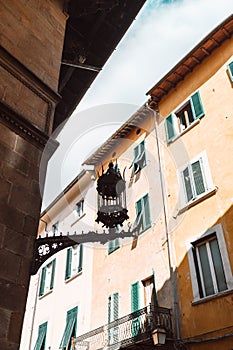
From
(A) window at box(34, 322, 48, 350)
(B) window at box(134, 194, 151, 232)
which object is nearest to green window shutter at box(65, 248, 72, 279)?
(A) window at box(34, 322, 48, 350)

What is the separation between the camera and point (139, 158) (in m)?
16.7

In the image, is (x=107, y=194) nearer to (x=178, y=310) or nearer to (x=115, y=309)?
(x=178, y=310)

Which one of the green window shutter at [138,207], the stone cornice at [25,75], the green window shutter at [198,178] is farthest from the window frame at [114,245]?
the stone cornice at [25,75]

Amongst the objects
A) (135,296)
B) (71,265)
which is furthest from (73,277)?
(135,296)

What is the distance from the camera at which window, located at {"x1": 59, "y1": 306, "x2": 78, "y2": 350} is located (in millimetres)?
15891

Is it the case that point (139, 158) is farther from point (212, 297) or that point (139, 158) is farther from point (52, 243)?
point (52, 243)

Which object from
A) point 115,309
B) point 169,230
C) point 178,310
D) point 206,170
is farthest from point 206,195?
point 115,309

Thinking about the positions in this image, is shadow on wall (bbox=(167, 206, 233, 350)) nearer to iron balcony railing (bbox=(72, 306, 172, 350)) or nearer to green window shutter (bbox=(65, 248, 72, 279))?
iron balcony railing (bbox=(72, 306, 172, 350))

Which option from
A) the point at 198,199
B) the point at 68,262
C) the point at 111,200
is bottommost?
the point at 111,200

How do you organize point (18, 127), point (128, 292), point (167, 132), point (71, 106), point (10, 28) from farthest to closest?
point (167, 132), point (128, 292), point (71, 106), point (10, 28), point (18, 127)

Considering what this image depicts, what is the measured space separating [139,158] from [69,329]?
829cm

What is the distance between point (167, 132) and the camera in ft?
50.7

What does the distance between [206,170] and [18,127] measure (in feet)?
29.6

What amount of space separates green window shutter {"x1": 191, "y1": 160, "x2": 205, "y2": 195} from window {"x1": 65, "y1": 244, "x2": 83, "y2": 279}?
764 centimetres
